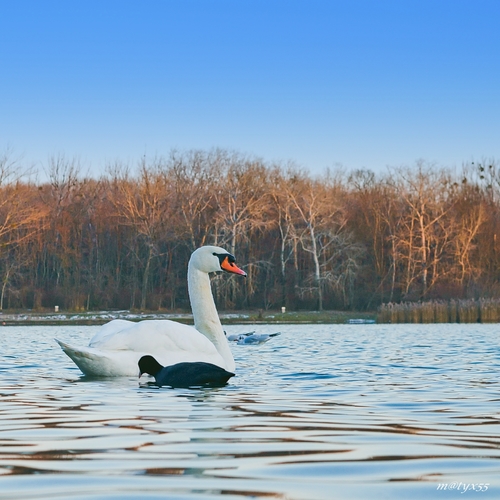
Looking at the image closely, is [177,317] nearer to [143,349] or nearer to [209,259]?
[209,259]

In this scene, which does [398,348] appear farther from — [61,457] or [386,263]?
[386,263]

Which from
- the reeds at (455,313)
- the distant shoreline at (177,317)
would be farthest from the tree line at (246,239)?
the reeds at (455,313)

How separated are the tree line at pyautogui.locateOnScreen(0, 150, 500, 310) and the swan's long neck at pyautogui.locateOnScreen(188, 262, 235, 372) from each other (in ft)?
158

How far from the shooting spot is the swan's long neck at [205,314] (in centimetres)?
1131

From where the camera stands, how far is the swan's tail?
1045 cm

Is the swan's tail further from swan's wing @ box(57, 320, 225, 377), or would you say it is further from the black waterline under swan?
the black waterline under swan

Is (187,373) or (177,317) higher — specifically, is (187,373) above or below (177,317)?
below

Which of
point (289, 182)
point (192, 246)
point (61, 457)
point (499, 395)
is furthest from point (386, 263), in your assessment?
point (61, 457)

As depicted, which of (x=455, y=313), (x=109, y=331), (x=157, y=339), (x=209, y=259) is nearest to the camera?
(x=157, y=339)

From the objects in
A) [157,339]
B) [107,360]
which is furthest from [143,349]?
[107,360]

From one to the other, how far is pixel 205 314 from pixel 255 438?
6083 millimetres

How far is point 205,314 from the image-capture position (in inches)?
460

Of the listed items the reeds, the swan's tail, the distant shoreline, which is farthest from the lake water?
the distant shoreline

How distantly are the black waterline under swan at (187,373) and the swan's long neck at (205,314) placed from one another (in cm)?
124
